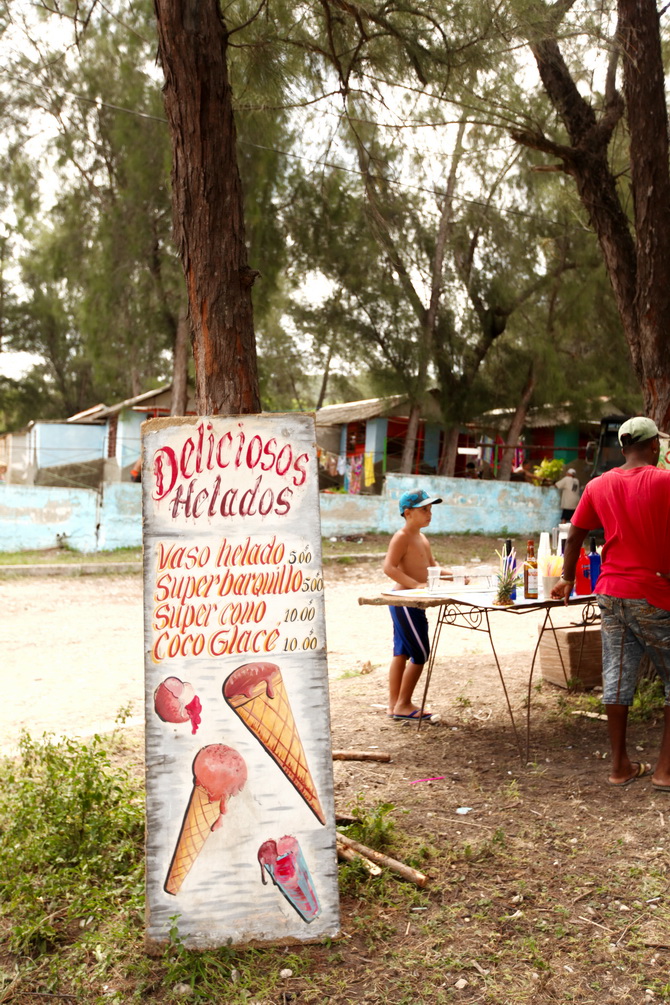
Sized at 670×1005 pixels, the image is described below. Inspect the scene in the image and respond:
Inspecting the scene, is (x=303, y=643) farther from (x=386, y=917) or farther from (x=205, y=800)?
(x=386, y=917)

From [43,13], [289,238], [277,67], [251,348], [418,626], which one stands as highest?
[289,238]

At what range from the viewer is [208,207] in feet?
13.3

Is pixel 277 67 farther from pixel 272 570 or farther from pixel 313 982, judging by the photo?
pixel 313 982

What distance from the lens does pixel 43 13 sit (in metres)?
6.11

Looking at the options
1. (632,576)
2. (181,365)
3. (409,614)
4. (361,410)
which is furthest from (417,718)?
(361,410)

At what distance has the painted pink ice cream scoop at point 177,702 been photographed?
3090 mm

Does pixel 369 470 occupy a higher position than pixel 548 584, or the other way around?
pixel 369 470

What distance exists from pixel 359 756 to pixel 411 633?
1.15m

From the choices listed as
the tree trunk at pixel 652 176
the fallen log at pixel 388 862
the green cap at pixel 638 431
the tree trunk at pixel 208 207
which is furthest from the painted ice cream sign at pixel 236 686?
the tree trunk at pixel 652 176

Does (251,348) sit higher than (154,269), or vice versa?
(154,269)

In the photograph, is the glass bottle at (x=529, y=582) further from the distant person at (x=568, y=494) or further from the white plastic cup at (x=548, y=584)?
the distant person at (x=568, y=494)

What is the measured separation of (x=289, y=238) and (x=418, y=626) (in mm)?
13661

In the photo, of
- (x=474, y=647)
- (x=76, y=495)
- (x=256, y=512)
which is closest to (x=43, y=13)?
(x=256, y=512)

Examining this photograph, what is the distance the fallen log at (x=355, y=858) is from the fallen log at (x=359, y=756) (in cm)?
126
